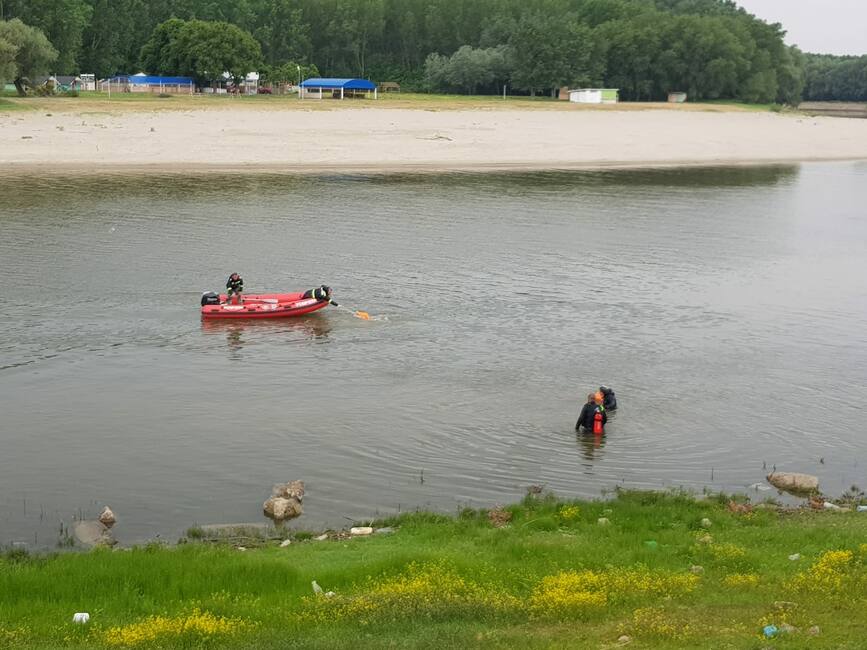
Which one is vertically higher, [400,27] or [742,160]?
[400,27]

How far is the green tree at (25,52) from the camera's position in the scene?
11100 centimetres

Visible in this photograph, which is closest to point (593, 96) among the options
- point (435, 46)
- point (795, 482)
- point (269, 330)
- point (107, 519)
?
point (435, 46)

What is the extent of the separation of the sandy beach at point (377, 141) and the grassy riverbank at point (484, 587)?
7059 cm

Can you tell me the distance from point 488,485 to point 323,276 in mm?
26590

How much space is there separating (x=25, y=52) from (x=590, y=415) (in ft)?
330

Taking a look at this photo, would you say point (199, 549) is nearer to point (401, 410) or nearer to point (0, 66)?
point (401, 410)

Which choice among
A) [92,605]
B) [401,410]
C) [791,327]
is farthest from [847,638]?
[791,327]

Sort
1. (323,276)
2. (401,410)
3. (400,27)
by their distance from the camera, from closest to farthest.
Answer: (401,410)
(323,276)
(400,27)

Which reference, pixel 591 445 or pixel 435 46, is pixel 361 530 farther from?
pixel 435 46

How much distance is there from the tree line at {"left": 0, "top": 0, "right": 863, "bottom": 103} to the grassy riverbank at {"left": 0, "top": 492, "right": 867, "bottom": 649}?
13577 centimetres

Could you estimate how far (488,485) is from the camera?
26.0 metres

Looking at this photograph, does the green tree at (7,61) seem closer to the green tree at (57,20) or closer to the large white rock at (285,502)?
the green tree at (57,20)

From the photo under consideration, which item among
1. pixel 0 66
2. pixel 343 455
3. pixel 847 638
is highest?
pixel 0 66

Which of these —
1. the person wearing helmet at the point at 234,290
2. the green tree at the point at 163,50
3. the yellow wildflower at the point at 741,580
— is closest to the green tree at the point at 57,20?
the green tree at the point at 163,50
